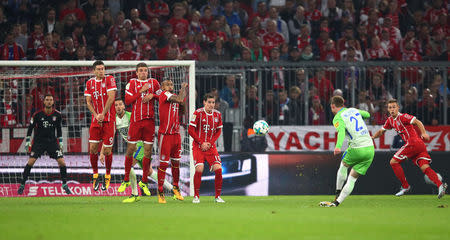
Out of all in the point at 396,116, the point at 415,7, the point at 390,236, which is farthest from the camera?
the point at 415,7

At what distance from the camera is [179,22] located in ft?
65.3

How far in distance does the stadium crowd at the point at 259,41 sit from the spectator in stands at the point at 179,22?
0.09 feet

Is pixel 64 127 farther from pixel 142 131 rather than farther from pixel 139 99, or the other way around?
pixel 139 99

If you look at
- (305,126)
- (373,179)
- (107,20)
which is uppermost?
(107,20)

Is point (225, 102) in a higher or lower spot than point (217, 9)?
lower

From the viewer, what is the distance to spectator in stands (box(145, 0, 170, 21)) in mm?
20562

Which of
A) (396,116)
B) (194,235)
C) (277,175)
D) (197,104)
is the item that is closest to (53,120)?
(197,104)

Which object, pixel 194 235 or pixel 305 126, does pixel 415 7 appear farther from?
pixel 194 235

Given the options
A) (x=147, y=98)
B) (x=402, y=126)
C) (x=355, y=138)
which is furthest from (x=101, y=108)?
(x=402, y=126)

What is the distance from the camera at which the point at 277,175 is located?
16250 mm

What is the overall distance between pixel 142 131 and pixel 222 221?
407 cm

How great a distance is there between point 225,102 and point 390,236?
9437 millimetres

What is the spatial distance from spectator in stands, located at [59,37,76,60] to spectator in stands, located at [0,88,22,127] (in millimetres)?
2525

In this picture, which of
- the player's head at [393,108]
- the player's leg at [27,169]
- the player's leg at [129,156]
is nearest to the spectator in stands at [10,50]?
the player's leg at [27,169]
